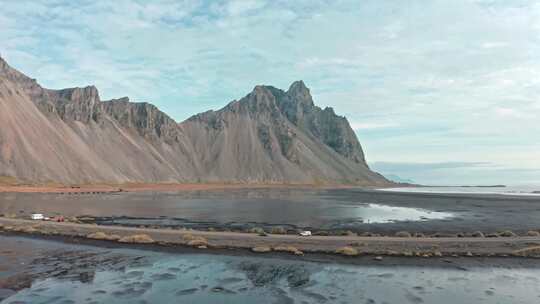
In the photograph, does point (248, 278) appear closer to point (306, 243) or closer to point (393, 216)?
point (306, 243)

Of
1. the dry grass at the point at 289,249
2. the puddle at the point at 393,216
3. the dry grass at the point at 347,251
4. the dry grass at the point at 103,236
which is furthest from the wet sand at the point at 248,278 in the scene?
the puddle at the point at 393,216

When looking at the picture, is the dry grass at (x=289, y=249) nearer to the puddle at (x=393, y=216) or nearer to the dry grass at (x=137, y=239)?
the dry grass at (x=137, y=239)

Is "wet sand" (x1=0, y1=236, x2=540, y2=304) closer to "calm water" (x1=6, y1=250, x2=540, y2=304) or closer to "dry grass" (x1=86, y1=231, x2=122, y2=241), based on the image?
"calm water" (x1=6, y1=250, x2=540, y2=304)

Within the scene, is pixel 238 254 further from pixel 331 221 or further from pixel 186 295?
pixel 331 221

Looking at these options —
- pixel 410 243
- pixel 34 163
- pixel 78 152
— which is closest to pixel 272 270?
pixel 410 243

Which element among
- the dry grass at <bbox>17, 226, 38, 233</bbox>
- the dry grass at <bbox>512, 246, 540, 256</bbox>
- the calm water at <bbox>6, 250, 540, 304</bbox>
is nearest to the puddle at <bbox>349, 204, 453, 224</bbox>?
the dry grass at <bbox>512, 246, 540, 256</bbox>

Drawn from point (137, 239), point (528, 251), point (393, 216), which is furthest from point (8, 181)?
point (528, 251)

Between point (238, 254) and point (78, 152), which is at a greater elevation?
point (78, 152)
